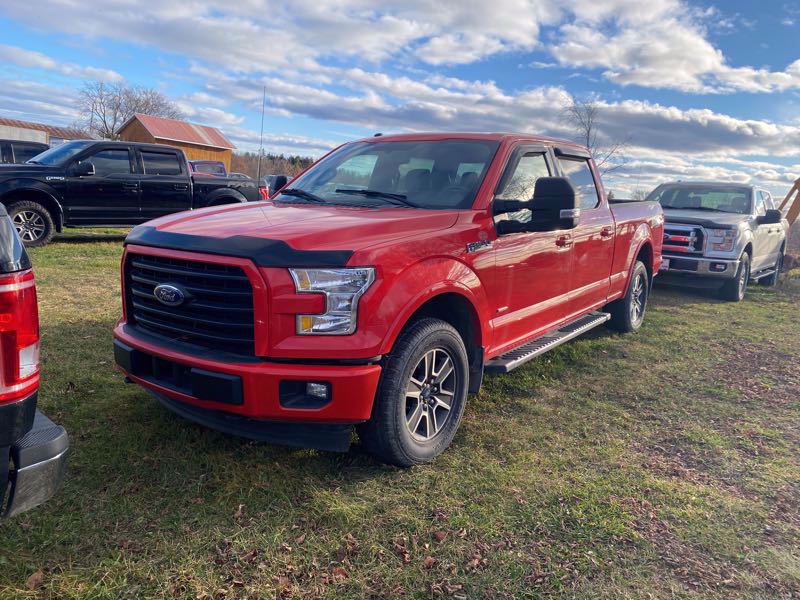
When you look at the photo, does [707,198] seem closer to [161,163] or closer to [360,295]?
[360,295]

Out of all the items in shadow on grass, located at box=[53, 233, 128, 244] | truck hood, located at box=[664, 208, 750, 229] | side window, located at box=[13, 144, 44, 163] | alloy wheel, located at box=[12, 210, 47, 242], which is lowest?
shadow on grass, located at box=[53, 233, 128, 244]

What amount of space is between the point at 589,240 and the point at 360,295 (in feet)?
9.68

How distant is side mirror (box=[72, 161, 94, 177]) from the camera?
32.4 feet

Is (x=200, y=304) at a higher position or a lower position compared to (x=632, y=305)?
higher

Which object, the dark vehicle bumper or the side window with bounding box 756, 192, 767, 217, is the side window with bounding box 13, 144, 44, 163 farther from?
the side window with bounding box 756, 192, 767, 217

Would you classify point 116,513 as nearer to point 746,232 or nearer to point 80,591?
point 80,591

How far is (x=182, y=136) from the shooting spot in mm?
43812

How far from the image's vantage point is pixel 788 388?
523cm

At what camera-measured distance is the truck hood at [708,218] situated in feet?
29.3

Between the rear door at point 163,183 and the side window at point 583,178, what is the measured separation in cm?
814

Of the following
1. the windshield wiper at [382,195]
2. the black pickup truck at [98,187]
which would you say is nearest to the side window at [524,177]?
the windshield wiper at [382,195]

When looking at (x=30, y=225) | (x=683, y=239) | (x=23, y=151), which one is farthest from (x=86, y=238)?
(x=683, y=239)

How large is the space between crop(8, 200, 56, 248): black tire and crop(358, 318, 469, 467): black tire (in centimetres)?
867

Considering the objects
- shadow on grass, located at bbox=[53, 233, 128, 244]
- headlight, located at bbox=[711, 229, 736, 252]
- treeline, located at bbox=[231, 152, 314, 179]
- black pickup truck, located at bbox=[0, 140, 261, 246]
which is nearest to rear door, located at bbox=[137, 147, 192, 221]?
black pickup truck, located at bbox=[0, 140, 261, 246]
